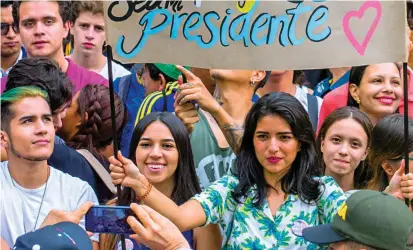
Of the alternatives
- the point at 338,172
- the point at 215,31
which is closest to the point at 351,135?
the point at 338,172

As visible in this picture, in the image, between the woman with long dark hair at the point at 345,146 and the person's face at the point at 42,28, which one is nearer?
the woman with long dark hair at the point at 345,146

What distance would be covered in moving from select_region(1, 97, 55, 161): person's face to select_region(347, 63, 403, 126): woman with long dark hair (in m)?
2.17

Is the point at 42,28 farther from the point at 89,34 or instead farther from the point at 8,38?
the point at 8,38

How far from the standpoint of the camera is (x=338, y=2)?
5.21 meters

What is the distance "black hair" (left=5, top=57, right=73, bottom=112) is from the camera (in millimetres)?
5969

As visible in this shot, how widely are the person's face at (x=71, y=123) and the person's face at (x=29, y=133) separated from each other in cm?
68

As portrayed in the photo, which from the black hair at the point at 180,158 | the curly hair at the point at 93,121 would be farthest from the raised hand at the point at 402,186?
the curly hair at the point at 93,121

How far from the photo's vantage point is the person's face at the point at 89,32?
7.88m

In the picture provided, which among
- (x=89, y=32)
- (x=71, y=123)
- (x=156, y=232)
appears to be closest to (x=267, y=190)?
(x=156, y=232)

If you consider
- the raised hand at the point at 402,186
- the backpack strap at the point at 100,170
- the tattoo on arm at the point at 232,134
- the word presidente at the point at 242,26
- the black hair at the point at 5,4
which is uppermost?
the black hair at the point at 5,4

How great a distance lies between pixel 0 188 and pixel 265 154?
1.37 m

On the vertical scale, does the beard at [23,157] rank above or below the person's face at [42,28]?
below

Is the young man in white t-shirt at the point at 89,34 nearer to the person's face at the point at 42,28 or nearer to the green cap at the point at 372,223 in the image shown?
the person's face at the point at 42,28

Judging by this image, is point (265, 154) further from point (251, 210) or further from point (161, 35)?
point (161, 35)
